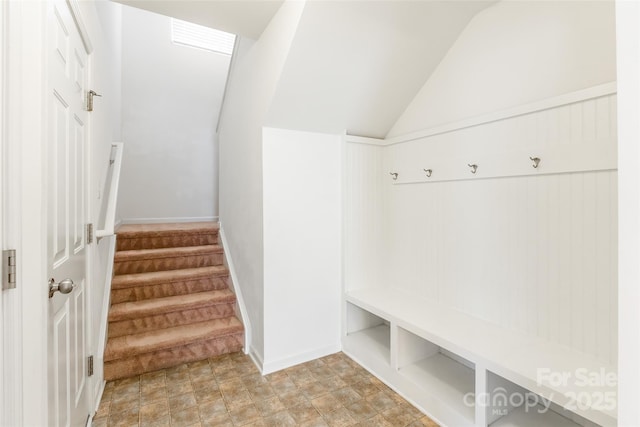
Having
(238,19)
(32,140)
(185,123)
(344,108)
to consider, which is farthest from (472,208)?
(185,123)

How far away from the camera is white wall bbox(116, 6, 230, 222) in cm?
364

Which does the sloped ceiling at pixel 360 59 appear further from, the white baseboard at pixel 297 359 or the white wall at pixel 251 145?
the white baseboard at pixel 297 359

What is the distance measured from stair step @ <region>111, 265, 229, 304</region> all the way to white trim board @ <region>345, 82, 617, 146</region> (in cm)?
171

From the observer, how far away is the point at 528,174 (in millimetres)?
1684

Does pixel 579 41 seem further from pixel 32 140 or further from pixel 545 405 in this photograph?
pixel 32 140

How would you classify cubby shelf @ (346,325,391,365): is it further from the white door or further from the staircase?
the white door

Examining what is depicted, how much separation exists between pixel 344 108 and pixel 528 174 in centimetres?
125

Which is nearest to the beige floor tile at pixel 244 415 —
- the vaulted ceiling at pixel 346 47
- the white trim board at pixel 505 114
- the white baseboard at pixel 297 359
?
the white baseboard at pixel 297 359

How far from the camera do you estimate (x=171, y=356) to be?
223 cm

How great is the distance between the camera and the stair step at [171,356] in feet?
6.81

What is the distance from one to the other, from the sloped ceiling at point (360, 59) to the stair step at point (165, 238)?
63.1 inches

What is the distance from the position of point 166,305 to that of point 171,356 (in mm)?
394

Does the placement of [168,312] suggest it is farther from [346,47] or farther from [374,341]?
[346,47]

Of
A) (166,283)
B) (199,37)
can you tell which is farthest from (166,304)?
(199,37)
